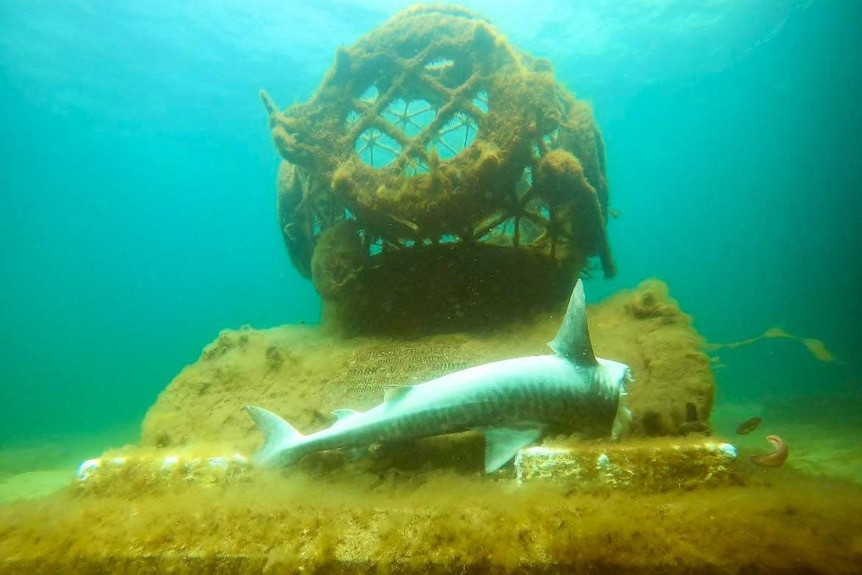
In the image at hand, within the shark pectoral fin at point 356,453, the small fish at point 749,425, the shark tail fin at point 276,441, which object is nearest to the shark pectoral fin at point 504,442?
the shark pectoral fin at point 356,453

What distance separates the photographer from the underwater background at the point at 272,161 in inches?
1050

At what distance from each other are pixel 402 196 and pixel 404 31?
3.26 meters

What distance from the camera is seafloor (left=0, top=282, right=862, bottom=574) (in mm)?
2460

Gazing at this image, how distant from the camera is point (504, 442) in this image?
11.2 ft

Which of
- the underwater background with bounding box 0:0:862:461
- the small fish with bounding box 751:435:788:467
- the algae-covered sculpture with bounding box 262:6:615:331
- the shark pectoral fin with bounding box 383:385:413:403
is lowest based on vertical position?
the small fish with bounding box 751:435:788:467

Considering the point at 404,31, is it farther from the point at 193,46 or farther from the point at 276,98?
the point at 276,98

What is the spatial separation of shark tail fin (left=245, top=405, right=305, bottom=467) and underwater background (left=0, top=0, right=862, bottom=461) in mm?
5550

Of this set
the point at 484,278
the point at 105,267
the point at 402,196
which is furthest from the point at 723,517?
the point at 105,267

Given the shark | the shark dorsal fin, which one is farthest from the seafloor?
the shark dorsal fin

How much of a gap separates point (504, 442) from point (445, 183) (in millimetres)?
3753

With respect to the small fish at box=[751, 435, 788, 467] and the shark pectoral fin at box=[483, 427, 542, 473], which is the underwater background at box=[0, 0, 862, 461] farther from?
the shark pectoral fin at box=[483, 427, 542, 473]

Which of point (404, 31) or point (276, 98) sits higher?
point (276, 98)

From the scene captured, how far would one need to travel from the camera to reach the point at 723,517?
2.59m

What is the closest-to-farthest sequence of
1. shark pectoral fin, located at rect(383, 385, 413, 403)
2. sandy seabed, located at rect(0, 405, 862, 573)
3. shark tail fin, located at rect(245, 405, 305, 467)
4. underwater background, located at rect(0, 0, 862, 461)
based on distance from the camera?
sandy seabed, located at rect(0, 405, 862, 573) → shark pectoral fin, located at rect(383, 385, 413, 403) → shark tail fin, located at rect(245, 405, 305, 467) → underwater background, located at rect(0, 0, 862, 461)
